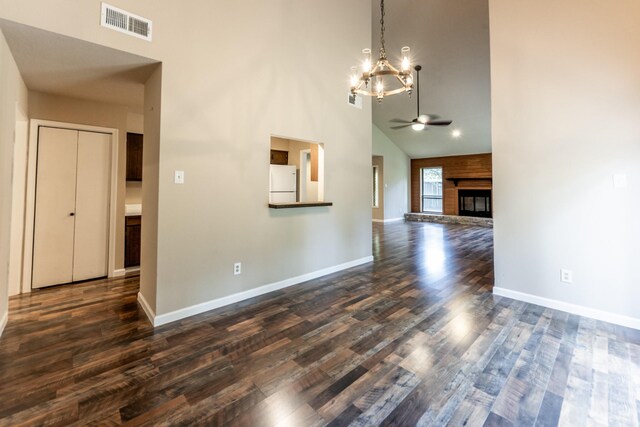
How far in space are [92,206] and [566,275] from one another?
18.7 feet

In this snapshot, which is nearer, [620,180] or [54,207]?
[620,180]

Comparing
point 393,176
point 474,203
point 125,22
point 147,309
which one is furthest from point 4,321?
point 474,203

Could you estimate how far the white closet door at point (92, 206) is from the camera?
149 inches

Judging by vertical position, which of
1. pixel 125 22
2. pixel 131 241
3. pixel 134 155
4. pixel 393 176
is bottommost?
pixel 131 241

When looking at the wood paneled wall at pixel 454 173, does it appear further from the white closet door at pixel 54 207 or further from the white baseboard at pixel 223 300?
the white closet door at pixel 54 207

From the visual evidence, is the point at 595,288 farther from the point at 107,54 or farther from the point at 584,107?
the point at 107,54

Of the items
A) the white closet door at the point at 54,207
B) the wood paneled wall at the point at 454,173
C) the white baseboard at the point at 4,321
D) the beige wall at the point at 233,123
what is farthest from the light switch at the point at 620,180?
the wood paneled wall at the point at 454,173

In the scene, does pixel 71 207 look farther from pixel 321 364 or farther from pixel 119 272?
pixel 321 364

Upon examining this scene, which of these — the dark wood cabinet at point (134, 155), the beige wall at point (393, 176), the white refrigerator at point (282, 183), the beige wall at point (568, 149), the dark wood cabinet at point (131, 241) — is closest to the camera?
the beige wall at point (568, 149)

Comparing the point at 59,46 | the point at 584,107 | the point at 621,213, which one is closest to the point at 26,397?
the point at 59,46

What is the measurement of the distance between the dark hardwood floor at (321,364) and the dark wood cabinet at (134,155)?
190cm

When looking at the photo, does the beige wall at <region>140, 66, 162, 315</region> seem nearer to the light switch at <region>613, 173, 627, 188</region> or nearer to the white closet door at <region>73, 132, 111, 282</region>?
the white closet door at <region>73, 132, 111, 282</region>

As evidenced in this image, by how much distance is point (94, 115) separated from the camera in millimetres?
3832

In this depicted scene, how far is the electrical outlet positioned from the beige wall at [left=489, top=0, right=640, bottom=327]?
1.3 inches
